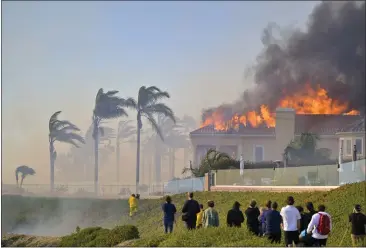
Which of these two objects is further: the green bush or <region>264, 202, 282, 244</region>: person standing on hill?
the green bush

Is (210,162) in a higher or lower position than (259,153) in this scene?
lower

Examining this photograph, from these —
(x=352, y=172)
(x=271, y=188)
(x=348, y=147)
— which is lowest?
(x=271, y=188)

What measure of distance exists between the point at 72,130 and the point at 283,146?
1718 cm

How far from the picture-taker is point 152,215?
1662 inches

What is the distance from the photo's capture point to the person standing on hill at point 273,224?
1969 centimetres

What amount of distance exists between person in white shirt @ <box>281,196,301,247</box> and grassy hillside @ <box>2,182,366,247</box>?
1.07 metres

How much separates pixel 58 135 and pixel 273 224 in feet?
142

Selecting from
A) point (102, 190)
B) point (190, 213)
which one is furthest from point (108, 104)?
point (190, 213)

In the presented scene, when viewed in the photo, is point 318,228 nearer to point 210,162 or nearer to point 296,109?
point 210,162

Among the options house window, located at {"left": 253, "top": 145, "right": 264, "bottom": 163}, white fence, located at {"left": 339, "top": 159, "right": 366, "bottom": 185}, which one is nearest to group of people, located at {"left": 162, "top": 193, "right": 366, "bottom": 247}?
white fence, located at {"left": 339, "top": 159, "right": 366, "bottom": 185}

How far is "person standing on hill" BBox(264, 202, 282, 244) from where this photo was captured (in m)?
19.7

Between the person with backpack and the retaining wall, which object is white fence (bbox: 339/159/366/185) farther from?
the person with backpack

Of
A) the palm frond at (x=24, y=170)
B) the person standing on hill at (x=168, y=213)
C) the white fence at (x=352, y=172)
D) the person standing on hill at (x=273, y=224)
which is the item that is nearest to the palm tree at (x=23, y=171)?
the palm frond at (x=24, y=170)

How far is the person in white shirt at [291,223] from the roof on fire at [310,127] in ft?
137
